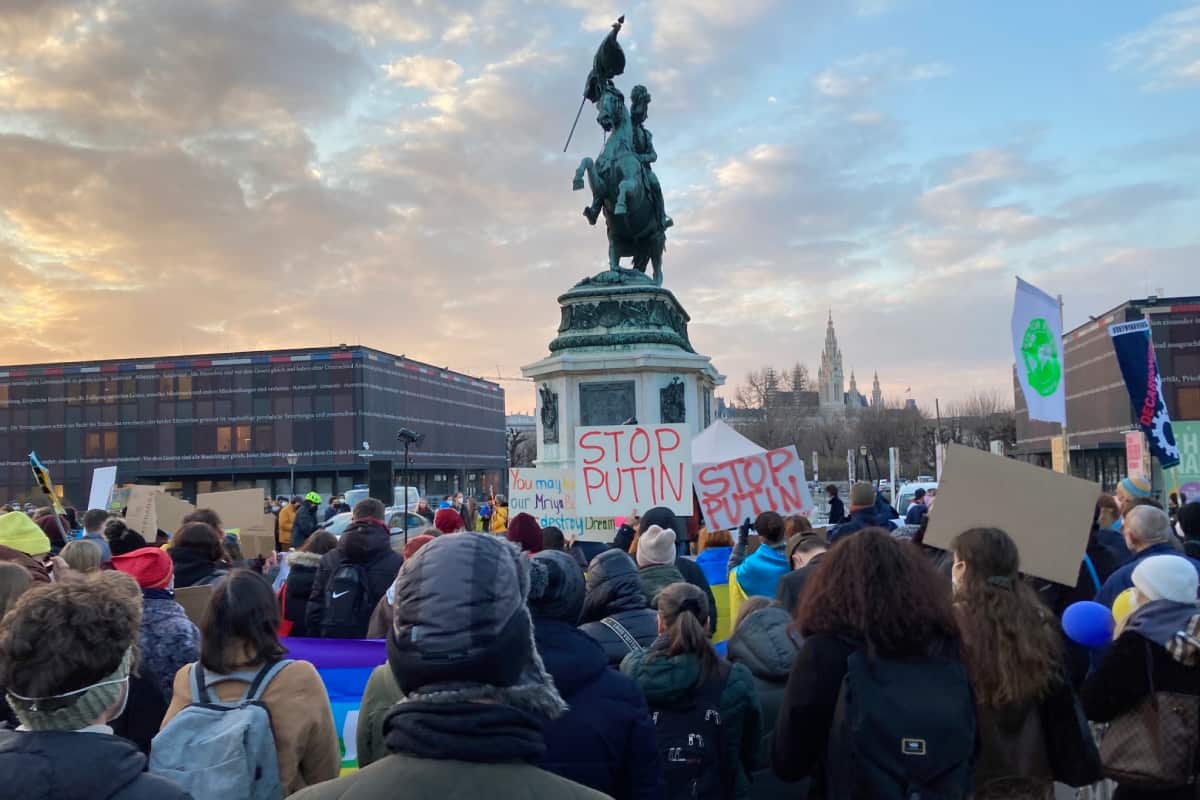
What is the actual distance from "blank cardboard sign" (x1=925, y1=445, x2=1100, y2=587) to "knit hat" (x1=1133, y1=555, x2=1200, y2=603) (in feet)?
3.50

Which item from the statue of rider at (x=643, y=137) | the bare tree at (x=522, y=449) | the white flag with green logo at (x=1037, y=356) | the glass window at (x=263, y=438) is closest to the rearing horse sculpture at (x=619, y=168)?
the statue of rider at (x=643, y=137)

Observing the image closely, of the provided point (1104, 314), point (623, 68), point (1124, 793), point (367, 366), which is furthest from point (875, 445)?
point (1124, 793)

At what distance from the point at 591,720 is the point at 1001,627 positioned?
1694 millimetres

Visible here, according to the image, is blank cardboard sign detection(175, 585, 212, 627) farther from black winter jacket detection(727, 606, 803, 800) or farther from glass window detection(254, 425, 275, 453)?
glass window detection(254, 425, 275, 453)

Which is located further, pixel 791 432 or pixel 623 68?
pixel 791 432

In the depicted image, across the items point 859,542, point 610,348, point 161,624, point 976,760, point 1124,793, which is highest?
point 610,348

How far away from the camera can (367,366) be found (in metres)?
68.3

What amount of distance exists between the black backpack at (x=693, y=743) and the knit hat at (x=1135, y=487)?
19.9 feet

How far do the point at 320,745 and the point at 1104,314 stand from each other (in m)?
72.2

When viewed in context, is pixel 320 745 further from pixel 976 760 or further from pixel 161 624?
pixel 976 760

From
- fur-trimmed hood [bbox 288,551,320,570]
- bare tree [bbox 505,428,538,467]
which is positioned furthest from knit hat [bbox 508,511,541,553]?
bare tree [bbox 505,428,538,467]

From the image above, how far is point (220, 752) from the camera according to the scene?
3689 millimetres

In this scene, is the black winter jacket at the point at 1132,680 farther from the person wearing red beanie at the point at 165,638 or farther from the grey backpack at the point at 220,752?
the person wearing red beanie at the point at 165,638

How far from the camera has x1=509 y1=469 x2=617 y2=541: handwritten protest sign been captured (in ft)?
41.0
